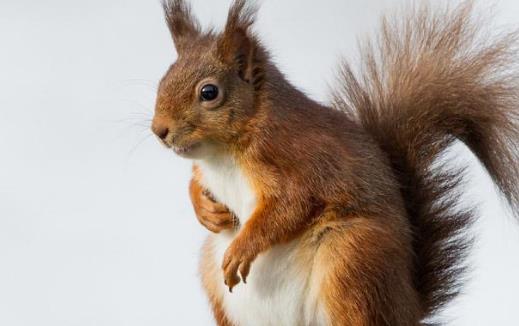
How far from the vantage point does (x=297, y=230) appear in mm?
2984

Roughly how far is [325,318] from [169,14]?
875mm

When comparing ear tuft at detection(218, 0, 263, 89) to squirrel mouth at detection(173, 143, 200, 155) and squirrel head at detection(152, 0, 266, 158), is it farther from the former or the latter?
squirrel mouth at detection(173, 143, 200, 155)

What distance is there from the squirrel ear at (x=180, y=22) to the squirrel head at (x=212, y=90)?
0.07m

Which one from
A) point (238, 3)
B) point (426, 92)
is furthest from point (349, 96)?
point (238, 3)

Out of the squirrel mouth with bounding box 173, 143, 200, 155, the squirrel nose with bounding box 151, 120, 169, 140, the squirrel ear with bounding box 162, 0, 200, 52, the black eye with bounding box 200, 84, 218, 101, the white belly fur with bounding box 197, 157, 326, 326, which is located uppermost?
the squirrel ear with bounding box 162, 0, 200, 52

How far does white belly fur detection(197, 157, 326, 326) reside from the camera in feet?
9.87

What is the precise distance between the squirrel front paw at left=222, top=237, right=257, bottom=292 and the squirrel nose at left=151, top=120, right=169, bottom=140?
0.30 m

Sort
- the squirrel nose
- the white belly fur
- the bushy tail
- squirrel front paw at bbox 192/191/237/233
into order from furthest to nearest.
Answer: the bushy tail → squirrel front paw at bbox 192/191/237/233 → the white belly fur → the squirrel nose

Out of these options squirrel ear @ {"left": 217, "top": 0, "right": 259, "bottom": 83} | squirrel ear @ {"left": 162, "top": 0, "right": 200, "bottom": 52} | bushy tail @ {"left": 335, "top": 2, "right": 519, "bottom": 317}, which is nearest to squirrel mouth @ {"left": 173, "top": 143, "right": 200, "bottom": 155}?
squirrel ear @ {"left": 217, "top": 0, "right": 259, "bottom": 83}

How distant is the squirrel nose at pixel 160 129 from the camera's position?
114 inches

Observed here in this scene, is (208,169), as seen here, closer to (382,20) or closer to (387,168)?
(387,168)

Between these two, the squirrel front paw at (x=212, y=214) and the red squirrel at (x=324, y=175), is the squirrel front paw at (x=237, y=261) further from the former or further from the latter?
the squirrel front paw at (x=212, y=214)

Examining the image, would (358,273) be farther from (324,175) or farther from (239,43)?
(239,43)

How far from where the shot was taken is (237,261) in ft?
9.71
